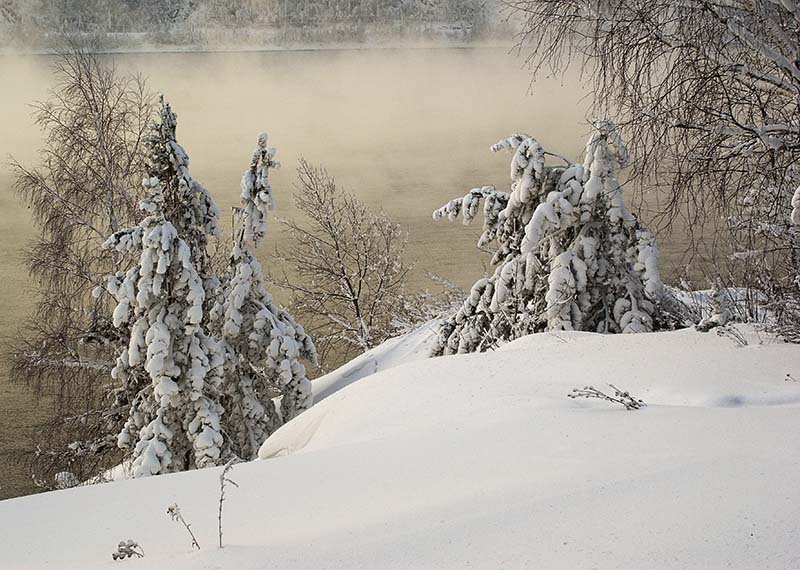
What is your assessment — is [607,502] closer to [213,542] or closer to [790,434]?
[790,434]

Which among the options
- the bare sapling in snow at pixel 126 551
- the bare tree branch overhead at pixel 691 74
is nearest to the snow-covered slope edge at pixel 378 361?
the bare tree branch overhead at pixel 691 74

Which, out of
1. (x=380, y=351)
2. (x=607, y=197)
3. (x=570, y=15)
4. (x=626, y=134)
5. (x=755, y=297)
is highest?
(x=570, y=15)

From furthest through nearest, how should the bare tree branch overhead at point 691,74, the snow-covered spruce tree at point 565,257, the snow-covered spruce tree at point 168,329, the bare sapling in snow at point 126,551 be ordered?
the snow-covered spruce tree at point 168,329 → the snow-covered spruce tree at point 565,257 → the bare tree branch overhead at point 691,74 → the bare sapling in snow at point 126,551

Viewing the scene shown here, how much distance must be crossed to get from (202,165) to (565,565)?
51.7 m

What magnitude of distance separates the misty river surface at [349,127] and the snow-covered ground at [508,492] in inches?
95.2

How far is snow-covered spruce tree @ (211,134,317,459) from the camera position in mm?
12672

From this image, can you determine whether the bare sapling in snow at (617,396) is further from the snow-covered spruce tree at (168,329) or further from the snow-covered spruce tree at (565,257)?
the snow-covered spruce tree at (168,329)

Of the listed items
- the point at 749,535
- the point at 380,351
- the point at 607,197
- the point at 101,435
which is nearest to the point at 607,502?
the point at 749,535

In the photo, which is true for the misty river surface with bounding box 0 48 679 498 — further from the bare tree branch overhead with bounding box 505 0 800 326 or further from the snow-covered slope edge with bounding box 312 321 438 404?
the snow-covered slope edge with bounding box 312 321 438 404

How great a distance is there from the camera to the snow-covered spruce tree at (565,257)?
431 inches

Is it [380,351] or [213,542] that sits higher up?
[213,542]

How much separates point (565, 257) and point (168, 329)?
5.43 metres

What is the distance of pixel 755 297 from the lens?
934cm

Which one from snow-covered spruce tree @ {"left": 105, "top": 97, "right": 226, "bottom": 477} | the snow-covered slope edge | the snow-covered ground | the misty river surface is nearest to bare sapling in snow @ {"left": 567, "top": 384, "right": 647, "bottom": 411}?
the snow-covered ground
